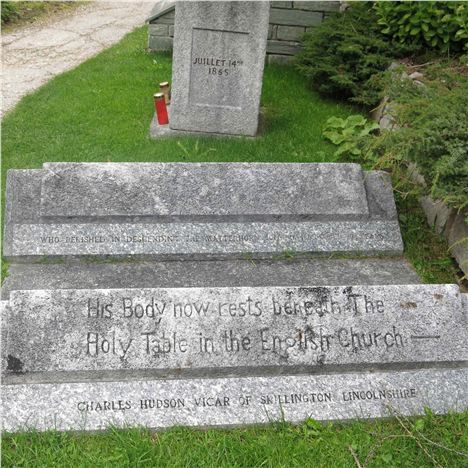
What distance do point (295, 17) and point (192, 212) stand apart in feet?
13.3

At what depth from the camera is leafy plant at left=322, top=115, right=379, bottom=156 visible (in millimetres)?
5395

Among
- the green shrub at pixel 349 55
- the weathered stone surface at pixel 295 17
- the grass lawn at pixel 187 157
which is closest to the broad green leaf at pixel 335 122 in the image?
the grass lawn at pixel 187 157

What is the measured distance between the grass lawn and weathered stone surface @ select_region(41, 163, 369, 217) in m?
0.67

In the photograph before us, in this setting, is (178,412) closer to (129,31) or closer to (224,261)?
(224,261)

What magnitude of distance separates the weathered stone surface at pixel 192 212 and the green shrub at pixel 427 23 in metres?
2.32

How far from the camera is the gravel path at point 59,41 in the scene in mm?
7152

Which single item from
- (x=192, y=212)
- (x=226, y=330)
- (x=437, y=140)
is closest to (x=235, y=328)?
(x=226, y=330)

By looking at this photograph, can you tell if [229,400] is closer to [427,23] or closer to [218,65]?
[218,65]

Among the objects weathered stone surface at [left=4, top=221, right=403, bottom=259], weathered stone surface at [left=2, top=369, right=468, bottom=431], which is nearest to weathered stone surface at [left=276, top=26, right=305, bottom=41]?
weathered stone surface at [left=4, top=221, right=403, bottom=259]

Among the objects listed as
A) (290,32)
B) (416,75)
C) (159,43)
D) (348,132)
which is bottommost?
(159,43)

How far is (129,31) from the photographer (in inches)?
345

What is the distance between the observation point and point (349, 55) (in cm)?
629

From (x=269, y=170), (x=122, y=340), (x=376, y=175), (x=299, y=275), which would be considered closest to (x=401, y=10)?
(x=376, y=175)

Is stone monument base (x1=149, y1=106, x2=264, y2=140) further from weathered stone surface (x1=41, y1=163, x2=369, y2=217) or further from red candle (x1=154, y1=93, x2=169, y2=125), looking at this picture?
weathered stone surface (x1=41, y1=163, x2=369, y2=217)
